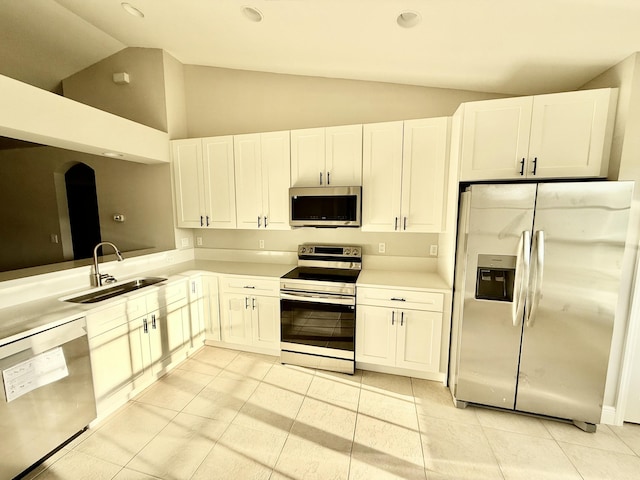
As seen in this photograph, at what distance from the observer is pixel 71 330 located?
5.83 ft

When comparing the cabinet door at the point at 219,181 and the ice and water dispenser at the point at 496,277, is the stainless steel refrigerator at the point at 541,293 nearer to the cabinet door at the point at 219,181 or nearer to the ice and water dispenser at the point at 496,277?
the ice and water dispenser at the point at 496,277

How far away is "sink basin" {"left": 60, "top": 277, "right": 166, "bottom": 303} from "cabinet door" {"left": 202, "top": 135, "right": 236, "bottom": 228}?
859 millimetres

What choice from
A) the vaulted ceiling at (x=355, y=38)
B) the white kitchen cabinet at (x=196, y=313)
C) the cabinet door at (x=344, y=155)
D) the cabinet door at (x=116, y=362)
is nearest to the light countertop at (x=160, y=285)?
the white kitchen cabinet at (x=196, y=313)

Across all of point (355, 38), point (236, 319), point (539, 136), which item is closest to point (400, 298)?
point (539, 136)

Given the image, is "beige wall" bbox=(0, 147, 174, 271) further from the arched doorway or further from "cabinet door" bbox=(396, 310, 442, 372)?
"cabinet door" bbox=(396, 310, 442, 372)

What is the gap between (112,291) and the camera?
8.21 feet

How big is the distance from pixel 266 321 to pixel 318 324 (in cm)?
58

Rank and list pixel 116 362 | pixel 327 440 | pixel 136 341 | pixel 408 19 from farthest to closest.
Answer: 1. pixel 136 341
2. pixel 116 362
3. pixel 327 440
4. pixel 408 19

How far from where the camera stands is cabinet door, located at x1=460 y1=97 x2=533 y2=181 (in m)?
2.00

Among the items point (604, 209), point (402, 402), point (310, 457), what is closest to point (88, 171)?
point (310, 457)

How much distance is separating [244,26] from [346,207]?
1720 mm

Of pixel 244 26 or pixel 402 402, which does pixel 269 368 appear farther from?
pixel 244 26

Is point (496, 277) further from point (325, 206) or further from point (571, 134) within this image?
point (325, 206)

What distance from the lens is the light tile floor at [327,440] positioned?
165 centimetres
